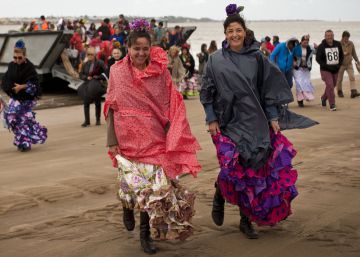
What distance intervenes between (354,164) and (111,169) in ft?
9.60

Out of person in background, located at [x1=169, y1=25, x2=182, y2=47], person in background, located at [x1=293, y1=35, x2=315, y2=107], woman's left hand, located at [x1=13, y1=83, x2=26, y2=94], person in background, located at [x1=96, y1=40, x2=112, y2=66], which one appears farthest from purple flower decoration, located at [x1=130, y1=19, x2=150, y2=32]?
person in background, located at [x1=169, y1=25, x2=182, y2=47]

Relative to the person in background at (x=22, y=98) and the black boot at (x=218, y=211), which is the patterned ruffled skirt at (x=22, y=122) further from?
the black boot at (x=218, y=211)

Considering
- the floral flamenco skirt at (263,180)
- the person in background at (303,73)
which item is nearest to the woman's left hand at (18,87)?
→ the floral flamenco skirt at (263,180)

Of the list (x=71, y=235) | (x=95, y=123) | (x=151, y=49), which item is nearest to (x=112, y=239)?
(x=71, y=235)

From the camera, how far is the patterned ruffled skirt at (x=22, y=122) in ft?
32.8

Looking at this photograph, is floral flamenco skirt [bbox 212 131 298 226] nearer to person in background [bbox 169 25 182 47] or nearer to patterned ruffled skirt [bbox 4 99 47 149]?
patterned ruffled skirt [bbox 4 99 47 149]

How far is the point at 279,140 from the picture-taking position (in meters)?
5.21

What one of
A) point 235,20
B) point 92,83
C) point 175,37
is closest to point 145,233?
point 235,20

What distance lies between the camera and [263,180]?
514cm

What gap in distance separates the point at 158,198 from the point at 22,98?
5662mm

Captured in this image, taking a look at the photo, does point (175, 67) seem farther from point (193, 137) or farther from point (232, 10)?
point (193, 137)

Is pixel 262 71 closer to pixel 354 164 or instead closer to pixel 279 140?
pixel 279 140

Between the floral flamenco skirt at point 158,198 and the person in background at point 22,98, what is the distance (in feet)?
16.5

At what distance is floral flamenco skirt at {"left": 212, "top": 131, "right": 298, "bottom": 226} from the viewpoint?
5137 mm
